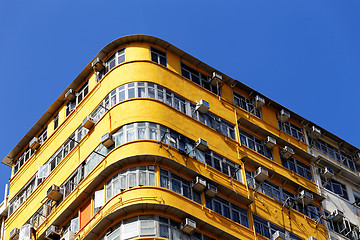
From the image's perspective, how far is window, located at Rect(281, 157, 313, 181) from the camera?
142ft

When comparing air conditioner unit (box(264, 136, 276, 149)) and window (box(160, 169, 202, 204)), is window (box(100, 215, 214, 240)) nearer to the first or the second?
window (box(160, 169, 202, 204))

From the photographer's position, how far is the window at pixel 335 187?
145ft

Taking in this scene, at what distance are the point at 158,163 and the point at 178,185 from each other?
1216 millimetres

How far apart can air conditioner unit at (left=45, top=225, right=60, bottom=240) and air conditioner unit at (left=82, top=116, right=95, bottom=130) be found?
466 centimetres

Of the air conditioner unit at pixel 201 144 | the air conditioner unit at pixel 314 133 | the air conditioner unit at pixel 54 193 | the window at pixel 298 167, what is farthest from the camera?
the air conditioner unit at pixel 314 133

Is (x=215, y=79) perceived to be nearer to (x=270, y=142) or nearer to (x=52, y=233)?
(x=270, y=142)

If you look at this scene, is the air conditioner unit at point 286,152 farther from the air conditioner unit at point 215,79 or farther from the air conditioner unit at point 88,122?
the air conditioner unit at point 88,122

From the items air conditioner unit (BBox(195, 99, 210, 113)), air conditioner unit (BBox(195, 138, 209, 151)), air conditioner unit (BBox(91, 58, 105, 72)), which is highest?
air conditioner unit (BBox(91, 58, 105, 72))

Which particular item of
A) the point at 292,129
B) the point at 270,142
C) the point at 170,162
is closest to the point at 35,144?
the point at 170,162

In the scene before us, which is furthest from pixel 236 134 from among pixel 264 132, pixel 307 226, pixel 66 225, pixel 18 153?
pixel 18 153

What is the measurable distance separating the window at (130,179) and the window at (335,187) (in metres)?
11.3

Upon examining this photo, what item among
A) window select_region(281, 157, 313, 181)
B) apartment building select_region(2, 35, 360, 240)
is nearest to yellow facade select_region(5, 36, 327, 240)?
apartment building select_region(2, 35, 360, 240)

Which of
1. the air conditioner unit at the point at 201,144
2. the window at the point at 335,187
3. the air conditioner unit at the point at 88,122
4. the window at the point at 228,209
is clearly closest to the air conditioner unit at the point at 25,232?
the air conditioner unit at the point at 88,122

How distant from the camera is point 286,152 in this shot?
43.0m
